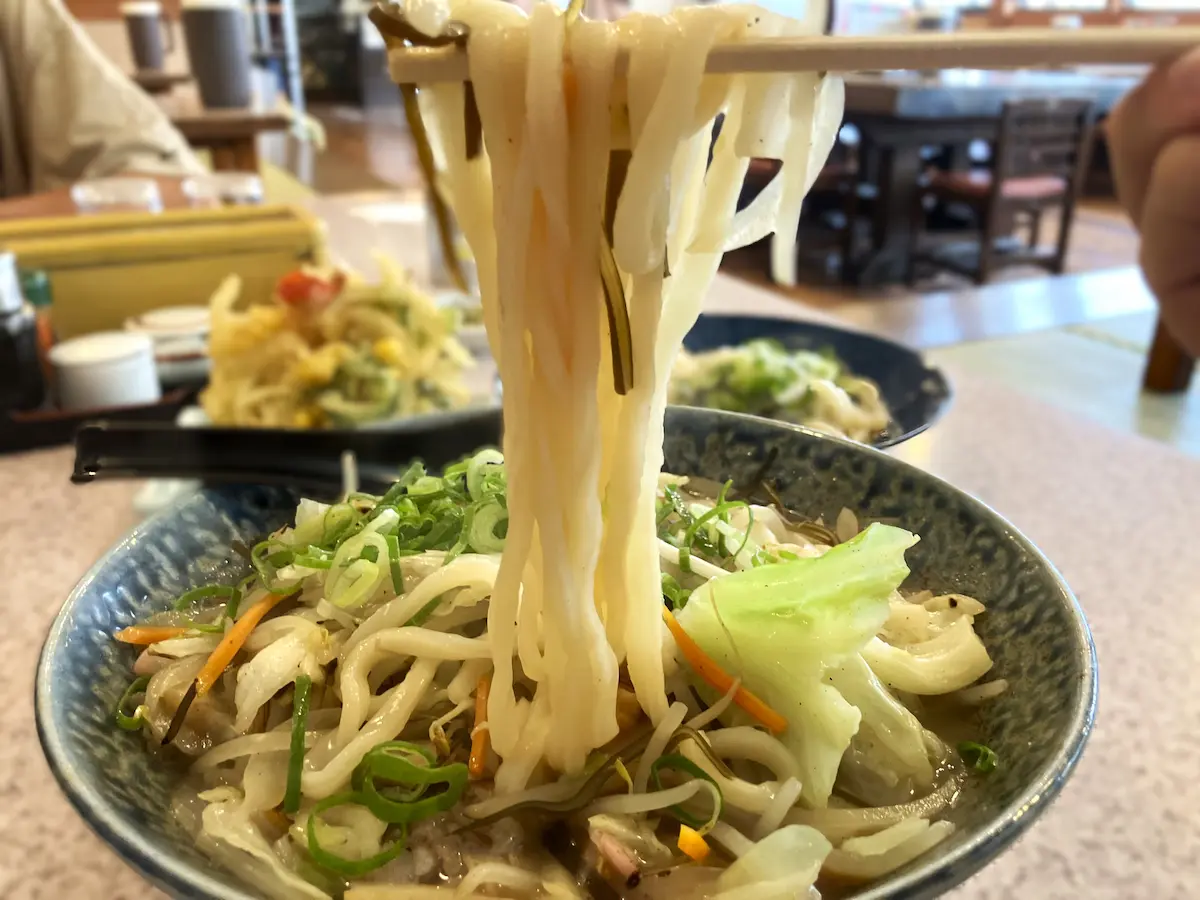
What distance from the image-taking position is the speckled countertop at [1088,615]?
0.69 meters

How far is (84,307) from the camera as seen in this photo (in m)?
1.62

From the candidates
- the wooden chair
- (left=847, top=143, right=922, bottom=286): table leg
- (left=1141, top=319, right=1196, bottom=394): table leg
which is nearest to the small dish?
(left=1141, top=319, right=1196, bottom=394): table leg

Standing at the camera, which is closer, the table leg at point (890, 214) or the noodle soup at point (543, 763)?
the noodle soup at point (543, 763)

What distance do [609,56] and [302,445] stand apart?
0.67 m

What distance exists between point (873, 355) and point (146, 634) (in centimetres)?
104

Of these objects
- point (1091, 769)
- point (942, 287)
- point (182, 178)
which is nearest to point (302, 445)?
point (1091, 769)

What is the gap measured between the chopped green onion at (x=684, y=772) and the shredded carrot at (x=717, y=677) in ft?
0.16

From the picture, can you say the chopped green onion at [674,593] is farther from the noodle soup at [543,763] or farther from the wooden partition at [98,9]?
the wooden partition at [98,9]

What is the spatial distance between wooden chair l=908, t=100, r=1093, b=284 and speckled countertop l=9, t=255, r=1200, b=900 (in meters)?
3.24

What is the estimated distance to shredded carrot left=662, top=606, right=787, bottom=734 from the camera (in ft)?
1.68

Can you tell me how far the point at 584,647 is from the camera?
0.48 meters

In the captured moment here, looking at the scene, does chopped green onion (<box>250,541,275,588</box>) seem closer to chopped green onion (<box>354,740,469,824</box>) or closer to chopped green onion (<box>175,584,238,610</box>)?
chopped green onion (<box>175,584,238,610</box>)

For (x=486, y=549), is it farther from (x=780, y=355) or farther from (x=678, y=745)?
(x=780, y=355)

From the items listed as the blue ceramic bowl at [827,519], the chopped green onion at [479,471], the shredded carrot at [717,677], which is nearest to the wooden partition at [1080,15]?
the blue ceramic bowl at [827,519]
